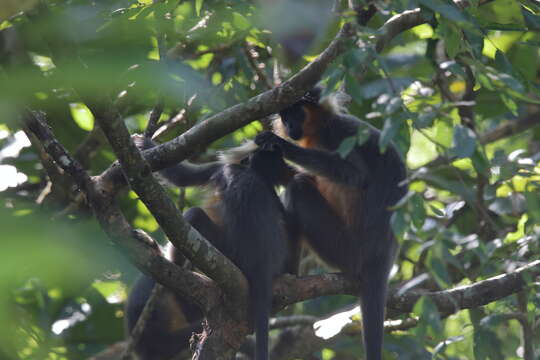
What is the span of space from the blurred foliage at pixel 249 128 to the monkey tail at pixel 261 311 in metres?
0.88

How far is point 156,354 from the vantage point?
5.48m

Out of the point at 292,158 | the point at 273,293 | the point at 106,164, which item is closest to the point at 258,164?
the point at 292,158

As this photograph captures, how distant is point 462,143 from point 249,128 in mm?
4549

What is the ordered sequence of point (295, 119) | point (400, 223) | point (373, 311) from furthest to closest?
point (295, 119) → point (373, 311) → point (400, 223)

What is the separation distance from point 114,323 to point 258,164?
253cm

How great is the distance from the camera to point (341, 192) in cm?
496

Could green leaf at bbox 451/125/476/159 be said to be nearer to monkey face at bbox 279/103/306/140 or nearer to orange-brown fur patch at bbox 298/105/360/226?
orange-brown fur patch at bbox 298/105/360/226

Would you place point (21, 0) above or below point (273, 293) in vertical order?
above

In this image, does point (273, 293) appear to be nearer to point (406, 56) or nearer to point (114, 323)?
point (114, 323)

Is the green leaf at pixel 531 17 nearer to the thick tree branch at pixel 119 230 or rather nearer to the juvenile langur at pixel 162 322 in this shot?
the thick tree branch at pixel 119 230

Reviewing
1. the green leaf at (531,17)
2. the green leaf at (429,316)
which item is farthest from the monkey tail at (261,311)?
the green leaf at (531,17)

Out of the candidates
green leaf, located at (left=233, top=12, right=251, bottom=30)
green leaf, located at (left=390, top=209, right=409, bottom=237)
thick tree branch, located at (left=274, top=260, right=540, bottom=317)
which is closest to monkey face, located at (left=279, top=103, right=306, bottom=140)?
green leaf, located at (left=233, top=12, right=251, bottom=30)

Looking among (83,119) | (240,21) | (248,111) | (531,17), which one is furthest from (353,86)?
(83,119)

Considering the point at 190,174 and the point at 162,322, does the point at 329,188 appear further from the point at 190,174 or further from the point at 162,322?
the point at 162,322
